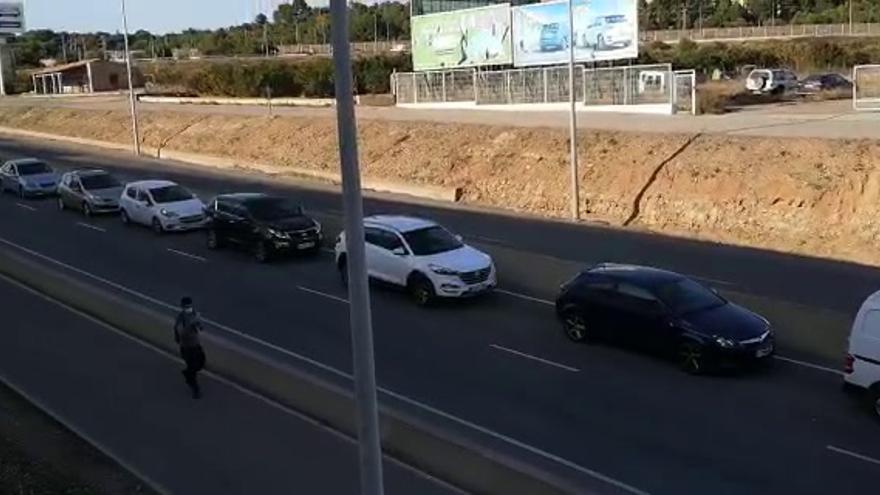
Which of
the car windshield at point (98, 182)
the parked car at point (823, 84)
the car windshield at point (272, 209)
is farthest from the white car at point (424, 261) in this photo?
the parked car at point (823, 84)

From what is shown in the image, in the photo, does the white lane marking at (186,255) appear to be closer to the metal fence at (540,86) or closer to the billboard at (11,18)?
the metal fence at (540,86)

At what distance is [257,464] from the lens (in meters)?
11.5

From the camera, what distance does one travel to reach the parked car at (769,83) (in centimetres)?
5566

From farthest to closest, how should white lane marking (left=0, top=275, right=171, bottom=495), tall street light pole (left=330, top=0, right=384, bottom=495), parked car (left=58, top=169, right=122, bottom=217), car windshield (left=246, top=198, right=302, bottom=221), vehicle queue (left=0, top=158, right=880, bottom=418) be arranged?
parked car (left=58, top=169, right=122, bottom=217) → car windshield (left=246, top=198, right=302, bottom=221) → vehicle queue (left=0, top=158, right=880, bottom=418) → white lane marking (left=0, top=275, right=171, bottom=495) → tall street light pole (left=330, top=0, right=384, bottom=495)

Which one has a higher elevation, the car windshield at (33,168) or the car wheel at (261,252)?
the car windshield at (33,168)

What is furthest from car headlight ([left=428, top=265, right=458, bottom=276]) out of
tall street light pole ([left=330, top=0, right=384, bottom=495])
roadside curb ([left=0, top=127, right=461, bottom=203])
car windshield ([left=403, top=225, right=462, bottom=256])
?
tall street light pole ([left=330, top=0, right=384, bottom=495])

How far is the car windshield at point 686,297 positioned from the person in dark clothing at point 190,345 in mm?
6859

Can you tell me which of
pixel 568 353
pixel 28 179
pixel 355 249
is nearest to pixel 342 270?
pixel 568 353

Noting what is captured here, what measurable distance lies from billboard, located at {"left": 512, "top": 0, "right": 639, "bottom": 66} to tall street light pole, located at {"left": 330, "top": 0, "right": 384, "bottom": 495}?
34998 millimetres

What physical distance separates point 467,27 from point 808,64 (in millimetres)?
37079

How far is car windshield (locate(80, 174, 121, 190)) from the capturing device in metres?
32.2

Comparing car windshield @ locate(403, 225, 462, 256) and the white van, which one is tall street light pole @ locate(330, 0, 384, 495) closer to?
the white van

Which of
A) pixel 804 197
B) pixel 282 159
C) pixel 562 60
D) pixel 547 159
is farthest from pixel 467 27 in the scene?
pixel 804 197

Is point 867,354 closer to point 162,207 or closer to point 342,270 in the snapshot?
point 342,270
